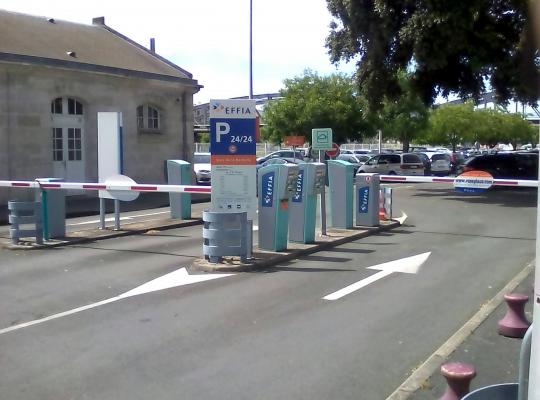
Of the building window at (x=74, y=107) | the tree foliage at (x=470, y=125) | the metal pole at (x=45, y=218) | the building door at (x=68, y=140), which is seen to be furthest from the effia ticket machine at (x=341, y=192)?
the tree foliage at (x=470, y=125)

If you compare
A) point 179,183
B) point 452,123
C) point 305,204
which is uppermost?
point 452,123

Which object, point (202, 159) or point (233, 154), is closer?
point (233, 154)

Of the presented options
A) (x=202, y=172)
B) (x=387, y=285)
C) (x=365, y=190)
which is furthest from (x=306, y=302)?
(x=202, y=172)

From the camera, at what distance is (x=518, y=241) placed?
45.6ft

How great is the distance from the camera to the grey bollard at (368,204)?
49.4 ft

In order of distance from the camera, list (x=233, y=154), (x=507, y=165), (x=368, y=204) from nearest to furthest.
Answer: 1. (x=233, y=154)
2. (x=368, y=204)
3. (x=507, y=165)

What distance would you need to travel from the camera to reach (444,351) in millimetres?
6219

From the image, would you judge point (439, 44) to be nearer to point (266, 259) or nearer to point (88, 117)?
point (88, 117)

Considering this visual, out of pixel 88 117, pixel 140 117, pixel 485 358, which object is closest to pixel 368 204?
pixel 485 358

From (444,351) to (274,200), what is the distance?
18.2 feet

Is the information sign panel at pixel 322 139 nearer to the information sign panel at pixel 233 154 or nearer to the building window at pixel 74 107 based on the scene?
the information sign panel at pixel 233 154

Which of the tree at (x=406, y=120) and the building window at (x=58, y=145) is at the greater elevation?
the tree at (x=406, y=120)

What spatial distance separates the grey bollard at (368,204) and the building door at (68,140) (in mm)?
12225

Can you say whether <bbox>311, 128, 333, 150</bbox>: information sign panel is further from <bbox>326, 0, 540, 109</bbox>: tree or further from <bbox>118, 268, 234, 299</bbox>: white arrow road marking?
<bbox>326, 0, 540, 109</bbox>: tree
